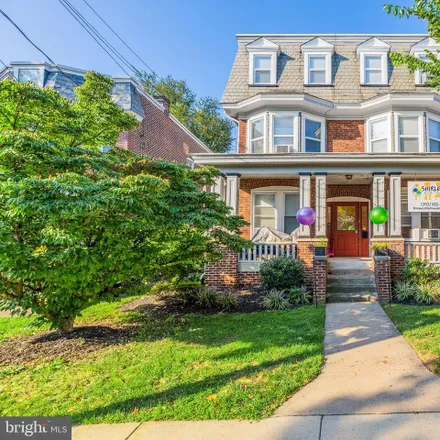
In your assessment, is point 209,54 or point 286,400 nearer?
point 286,400

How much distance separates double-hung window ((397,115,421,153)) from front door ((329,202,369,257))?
7.96 feet

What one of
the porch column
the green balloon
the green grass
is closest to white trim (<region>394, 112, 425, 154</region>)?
the porch column

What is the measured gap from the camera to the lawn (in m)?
3.31

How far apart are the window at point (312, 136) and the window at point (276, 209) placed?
1779 mm

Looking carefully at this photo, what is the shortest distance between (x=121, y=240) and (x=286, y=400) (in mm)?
3172

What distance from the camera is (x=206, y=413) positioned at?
3.17 m

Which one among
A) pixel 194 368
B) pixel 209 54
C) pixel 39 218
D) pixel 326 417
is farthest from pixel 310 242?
pixel 209 54

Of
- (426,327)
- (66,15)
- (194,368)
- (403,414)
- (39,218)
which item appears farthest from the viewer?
(66,15)

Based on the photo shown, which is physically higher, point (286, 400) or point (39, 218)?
point (39, 218)

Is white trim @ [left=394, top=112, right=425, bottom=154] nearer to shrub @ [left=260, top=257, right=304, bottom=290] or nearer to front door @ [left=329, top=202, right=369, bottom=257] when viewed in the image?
front door @ [left=329, top=202, right=369, bottom=257]

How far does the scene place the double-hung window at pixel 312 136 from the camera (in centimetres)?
1192

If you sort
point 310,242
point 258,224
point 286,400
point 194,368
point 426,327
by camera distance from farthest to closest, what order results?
point 258,224, point 310,242, point 426,327, point 194,368, point 286,400

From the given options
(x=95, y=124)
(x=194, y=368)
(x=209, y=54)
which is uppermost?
(x=209, y=54)

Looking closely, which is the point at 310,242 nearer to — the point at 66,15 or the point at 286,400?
the point at 286,400
